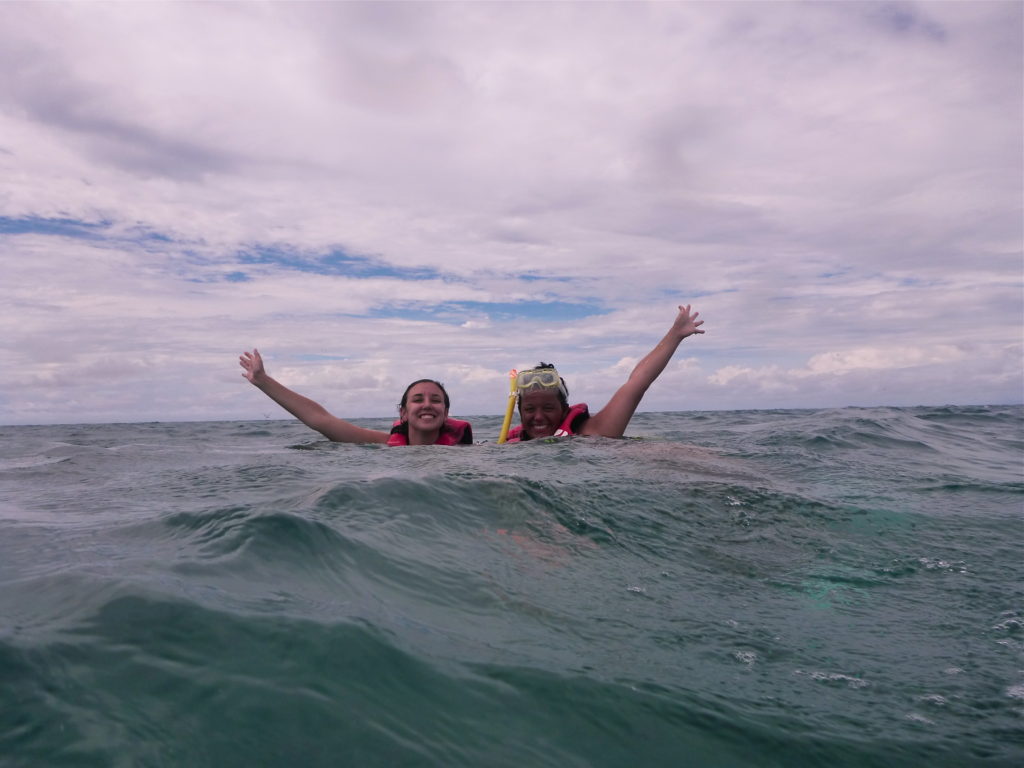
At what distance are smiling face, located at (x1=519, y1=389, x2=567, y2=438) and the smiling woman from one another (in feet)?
2.73

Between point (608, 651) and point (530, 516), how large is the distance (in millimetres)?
1842

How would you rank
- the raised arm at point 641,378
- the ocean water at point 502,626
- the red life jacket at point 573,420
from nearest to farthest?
the ocean water at point 502,626
the raised arm at point 641,378
the red life jacket at point 573,420

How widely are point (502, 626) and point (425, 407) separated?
18.2ft

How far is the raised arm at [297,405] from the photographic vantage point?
7898 millimetres

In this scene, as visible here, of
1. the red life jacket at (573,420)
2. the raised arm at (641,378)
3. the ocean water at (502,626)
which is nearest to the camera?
the ocean water at (502,626)

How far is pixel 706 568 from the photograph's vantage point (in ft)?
12.3

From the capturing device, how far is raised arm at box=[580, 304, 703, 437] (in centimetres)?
752

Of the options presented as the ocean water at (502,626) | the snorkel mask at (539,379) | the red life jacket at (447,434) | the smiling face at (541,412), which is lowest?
the ocean water at (502,626)

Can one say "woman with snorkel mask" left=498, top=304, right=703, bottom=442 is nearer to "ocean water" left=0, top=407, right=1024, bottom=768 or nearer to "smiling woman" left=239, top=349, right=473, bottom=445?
"smiling woman" left=239, top=349, right=473, bottom=445

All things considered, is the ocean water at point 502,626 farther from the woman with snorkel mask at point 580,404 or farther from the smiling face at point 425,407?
the smiling face at point 425,407

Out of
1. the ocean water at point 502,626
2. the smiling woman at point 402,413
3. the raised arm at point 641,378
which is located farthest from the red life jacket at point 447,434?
the ocean water at point 502,626

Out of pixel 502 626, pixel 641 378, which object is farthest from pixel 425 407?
pixel 502 626

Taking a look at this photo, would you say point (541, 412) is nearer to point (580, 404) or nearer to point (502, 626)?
point (580, 404)

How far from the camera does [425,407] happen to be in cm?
812
